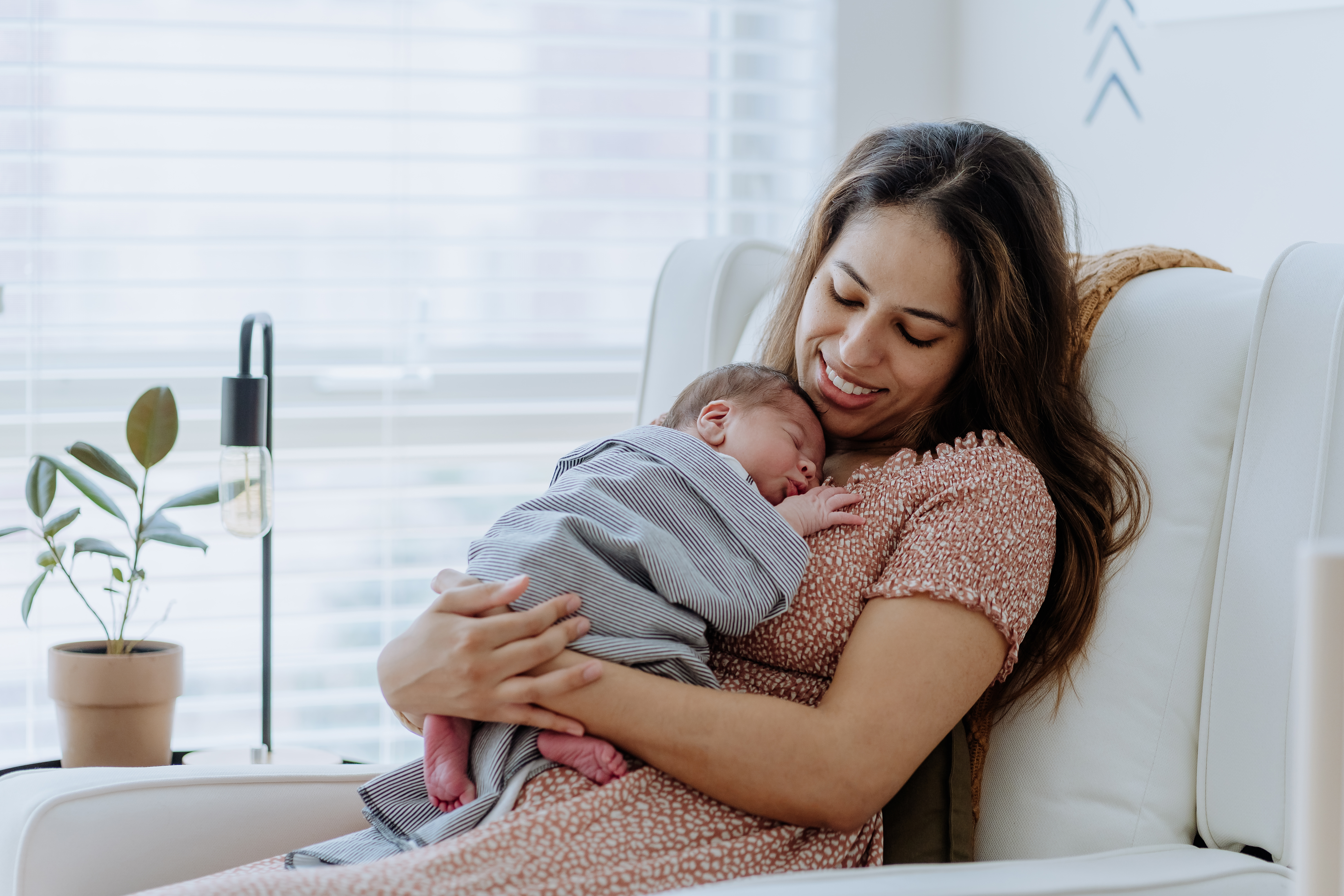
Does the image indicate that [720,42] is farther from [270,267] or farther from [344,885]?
[344,885]

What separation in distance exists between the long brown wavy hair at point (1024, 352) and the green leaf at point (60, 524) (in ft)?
3.52

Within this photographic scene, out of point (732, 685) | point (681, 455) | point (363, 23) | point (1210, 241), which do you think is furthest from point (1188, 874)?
point (363, 23)

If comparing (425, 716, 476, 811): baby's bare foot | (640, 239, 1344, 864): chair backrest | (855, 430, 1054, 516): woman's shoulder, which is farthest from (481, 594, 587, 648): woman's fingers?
(640, 239, 1344, 864): chair backrest

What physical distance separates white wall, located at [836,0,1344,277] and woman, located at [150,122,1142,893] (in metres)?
0.42

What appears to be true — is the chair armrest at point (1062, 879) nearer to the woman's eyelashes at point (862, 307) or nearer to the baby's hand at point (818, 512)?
the baby's hand at point (818, 512)

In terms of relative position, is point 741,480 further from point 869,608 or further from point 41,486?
point 41,486

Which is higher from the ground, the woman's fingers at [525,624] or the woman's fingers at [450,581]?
the woman's fingers at [450,581]

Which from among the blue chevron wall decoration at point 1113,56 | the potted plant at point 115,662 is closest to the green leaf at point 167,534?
the potted plant at point 115,662

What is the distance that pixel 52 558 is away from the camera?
5.25 feet

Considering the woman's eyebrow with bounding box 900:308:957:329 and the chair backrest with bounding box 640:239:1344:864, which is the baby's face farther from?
the chair backrest with bounding box 640:239:1344:864

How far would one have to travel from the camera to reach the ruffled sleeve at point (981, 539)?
Answer: 1.05 meters

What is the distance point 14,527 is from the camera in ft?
5.41

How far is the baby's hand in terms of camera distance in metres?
1.16

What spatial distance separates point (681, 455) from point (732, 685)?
9.1 inches
